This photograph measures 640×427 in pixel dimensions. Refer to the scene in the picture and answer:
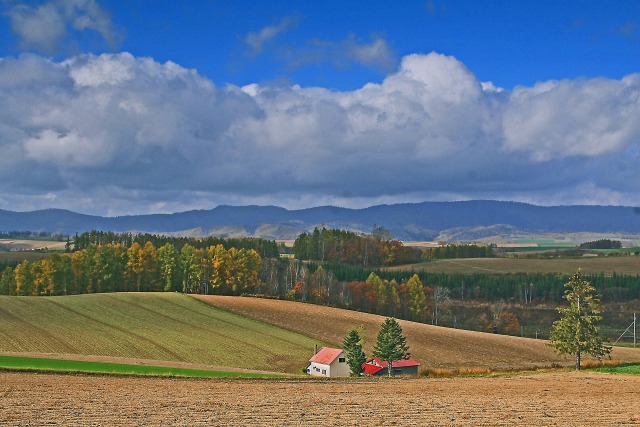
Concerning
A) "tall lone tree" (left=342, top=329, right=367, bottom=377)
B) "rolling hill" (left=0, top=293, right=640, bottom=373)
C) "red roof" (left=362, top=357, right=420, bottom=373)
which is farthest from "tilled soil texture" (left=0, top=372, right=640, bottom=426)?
"red roof" (left=362, top=357, right=420, bottom=373)

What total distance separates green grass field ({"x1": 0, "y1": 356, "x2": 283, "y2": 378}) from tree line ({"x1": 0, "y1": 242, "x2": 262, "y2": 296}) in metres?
75.3

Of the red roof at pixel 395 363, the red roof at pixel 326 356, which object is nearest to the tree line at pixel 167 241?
the red roof at pixel 395 363

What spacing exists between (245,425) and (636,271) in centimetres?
17047

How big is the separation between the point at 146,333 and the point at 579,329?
45.5m

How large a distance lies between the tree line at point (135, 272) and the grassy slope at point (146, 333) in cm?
2776

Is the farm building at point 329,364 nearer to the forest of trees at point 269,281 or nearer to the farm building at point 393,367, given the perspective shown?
the farm building at point 393,367

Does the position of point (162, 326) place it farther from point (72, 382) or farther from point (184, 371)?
point (72, 382)

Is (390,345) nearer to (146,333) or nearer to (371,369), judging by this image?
(371,369)

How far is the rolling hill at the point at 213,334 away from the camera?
63.6 meters

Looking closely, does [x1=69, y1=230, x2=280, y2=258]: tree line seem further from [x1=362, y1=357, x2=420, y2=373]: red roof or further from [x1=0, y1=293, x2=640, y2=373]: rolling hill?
[x1=362, y1=357, x2=420, y2=373]: red roof

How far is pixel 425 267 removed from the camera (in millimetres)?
195625

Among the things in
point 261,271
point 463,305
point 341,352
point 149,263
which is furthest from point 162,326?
point 463,305

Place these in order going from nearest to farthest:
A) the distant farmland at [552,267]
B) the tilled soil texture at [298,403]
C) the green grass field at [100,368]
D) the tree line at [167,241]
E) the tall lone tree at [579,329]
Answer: the tilled soil texture at [298,403] → the green grass field at [100,368] → the tall lone tree at [579,329] → the distant farmland at [552,267] → the tree line at [167,241]

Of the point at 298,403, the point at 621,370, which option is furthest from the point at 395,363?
the point at 298,403
